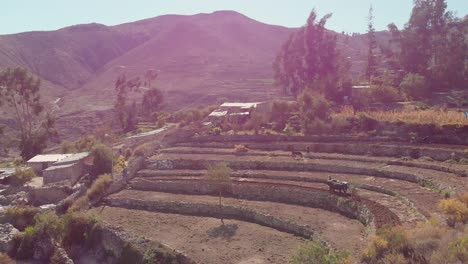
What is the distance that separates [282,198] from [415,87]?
2131cm

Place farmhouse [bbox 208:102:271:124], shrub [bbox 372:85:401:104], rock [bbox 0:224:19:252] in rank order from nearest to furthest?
rock [bbox 0:224:19:252], shrub [bbox 372:85:401:104], farmhouse [bbox 208:102:271:124]

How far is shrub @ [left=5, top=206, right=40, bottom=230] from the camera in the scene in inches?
967

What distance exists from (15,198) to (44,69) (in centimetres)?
8303

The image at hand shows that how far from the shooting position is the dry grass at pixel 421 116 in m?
28.7

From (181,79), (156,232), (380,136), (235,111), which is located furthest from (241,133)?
(181,79)

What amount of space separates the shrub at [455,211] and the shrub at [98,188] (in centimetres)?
1964

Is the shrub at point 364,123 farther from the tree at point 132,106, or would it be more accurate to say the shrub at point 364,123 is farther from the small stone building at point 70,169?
the tree at point 132,106

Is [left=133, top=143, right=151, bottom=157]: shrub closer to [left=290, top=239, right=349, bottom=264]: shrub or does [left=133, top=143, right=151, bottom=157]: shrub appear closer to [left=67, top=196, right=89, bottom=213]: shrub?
[left=67, top=196, right=89, bottom=213]: shrub

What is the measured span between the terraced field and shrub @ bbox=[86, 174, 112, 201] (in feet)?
3.00

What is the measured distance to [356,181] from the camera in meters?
23.9

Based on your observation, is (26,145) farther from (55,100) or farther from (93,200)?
(55,100)

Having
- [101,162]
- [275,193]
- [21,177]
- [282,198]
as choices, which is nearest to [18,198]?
[21,177]

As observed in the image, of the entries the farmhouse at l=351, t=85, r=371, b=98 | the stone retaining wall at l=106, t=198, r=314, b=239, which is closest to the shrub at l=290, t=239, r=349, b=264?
the stone retaining wall at l=106, t=198, r=314, b=239

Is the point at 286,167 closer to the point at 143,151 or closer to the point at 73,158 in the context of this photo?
the point at 143,151
